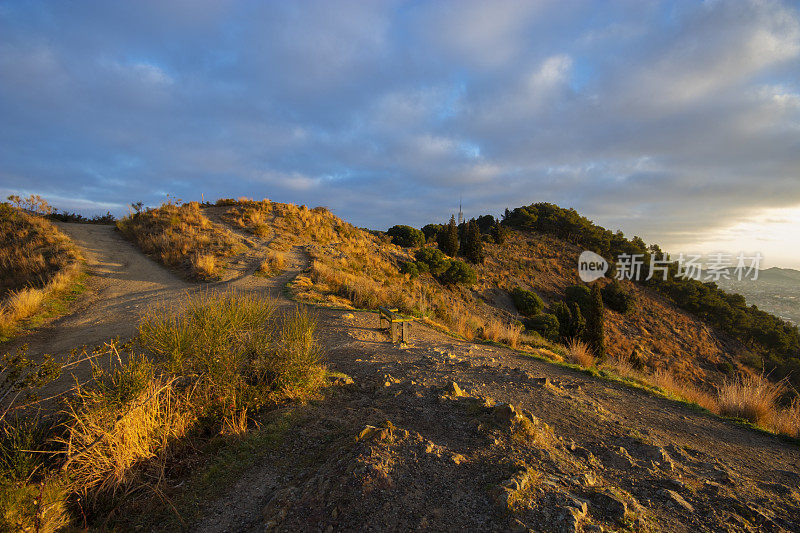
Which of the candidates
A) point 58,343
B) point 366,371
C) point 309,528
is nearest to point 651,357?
point 366,371

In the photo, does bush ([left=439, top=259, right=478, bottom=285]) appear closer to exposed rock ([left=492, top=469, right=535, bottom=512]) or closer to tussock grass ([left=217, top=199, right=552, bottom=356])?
tussock grass ([left=217, top=199, right=552, bottom=356])

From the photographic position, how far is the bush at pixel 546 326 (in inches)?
848

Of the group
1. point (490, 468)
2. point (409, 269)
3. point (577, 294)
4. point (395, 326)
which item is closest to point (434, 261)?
point (409, 269)

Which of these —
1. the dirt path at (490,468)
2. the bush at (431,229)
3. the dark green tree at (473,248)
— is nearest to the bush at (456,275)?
the dark green tree at (473,248)

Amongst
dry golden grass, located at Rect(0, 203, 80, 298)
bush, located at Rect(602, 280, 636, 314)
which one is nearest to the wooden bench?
dry golden grass, located at Rect(0, 203, 80, 298)

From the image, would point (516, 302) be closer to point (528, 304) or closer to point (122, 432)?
point (528, 304)

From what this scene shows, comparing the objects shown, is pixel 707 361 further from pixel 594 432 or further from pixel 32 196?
pixel 32 196

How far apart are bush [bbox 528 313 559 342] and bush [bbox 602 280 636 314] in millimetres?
13135

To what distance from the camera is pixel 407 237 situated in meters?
33.4

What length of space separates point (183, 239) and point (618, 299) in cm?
3617

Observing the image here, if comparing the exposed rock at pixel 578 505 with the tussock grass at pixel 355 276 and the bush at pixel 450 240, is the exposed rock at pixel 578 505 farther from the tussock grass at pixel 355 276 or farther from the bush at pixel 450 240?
the bush at pixel 450 240

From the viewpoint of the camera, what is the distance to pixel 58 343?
673cm

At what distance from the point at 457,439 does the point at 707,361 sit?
3535 cm

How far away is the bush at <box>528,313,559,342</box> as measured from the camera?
70.6 feet
